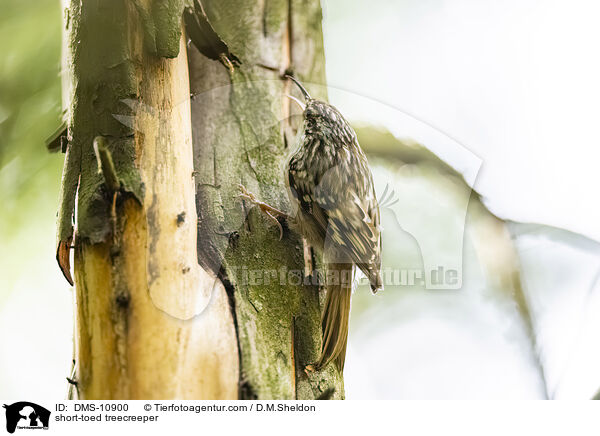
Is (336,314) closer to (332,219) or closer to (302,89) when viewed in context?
(332,219)

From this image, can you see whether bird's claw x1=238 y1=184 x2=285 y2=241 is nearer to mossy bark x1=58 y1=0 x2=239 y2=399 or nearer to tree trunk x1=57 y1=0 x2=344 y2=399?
tree trunk x1=57 y1=0 x2=344 y2=399

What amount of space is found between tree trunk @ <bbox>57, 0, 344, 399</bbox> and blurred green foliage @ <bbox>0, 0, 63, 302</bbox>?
0.47 ft

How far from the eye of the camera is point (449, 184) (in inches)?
47.6

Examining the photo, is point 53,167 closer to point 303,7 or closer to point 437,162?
point 303,7

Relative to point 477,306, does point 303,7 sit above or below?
above

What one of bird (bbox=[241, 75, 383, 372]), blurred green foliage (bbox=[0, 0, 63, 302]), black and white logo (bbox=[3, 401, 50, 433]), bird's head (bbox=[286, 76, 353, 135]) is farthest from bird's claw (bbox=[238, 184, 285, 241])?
black and white logo (bbox=[3, 401, 50, 433])

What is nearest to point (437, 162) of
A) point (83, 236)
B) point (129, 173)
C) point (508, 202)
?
point (508, 202)

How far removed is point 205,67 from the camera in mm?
1109

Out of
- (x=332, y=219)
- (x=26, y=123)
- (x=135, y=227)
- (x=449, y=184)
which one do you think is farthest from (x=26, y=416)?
(x=449, y=184)

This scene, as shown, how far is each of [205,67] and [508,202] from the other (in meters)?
0.87

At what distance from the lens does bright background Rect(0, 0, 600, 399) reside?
1.14 metres

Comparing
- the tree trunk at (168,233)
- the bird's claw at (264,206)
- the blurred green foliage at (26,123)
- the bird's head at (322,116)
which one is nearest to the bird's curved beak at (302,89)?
the bird's head at (322,116)

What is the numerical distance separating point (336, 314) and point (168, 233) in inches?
17.1

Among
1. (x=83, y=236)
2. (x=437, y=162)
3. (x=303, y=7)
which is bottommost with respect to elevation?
(x=83, y=236)
